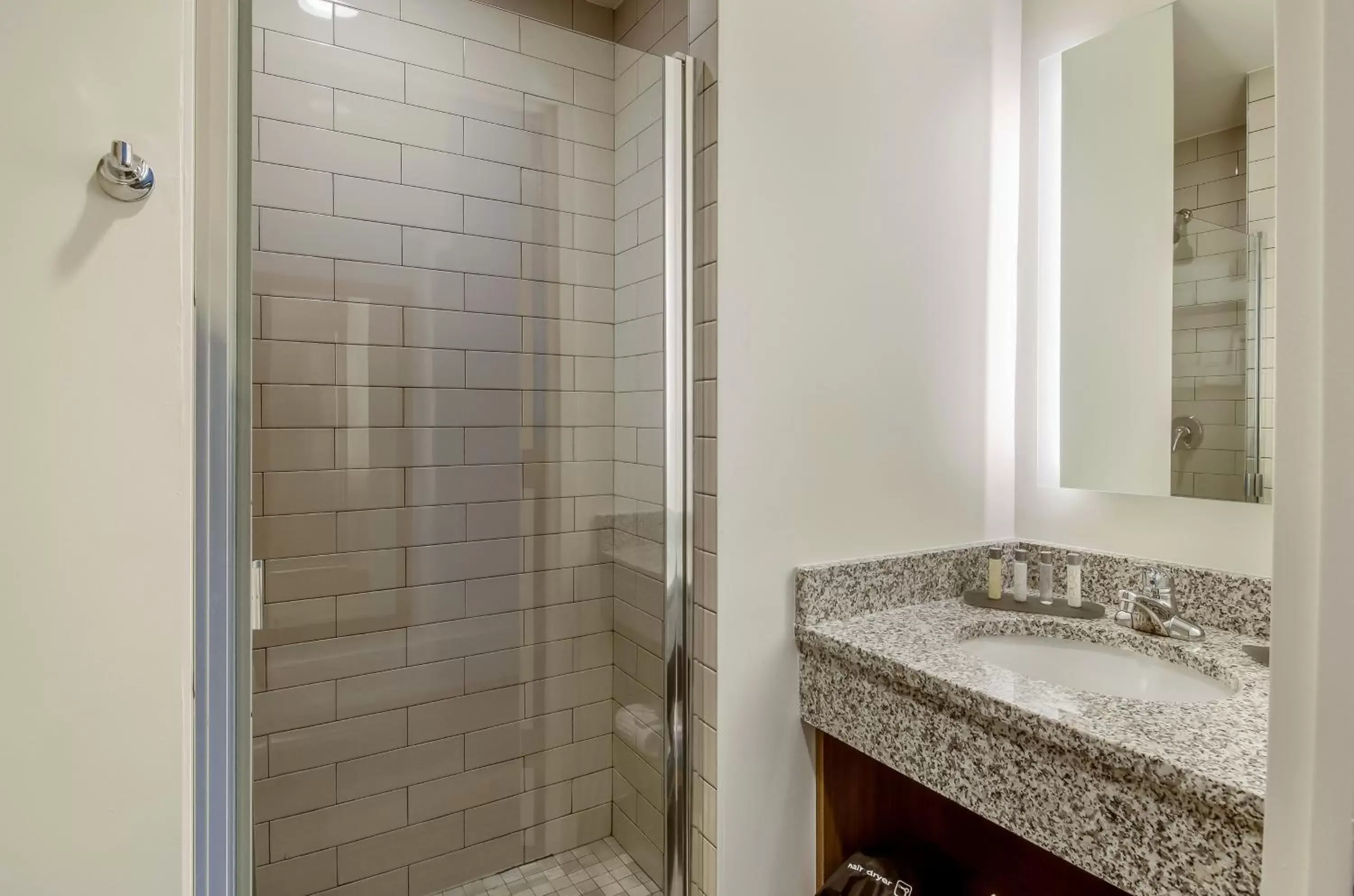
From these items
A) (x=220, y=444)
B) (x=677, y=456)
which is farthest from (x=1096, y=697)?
(x=220, y=444)

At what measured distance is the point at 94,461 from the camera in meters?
0.63

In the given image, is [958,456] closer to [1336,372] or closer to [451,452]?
[451,452]

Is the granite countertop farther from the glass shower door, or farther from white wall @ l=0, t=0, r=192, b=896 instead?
white wall @ l=0, t=0, r=192, b=896

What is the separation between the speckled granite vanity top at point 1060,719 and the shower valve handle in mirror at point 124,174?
1078mm

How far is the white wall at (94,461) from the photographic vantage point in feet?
1.95

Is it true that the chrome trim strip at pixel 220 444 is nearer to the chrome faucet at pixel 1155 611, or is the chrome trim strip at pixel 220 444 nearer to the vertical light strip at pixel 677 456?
the vertical light strip at pixel 677 456

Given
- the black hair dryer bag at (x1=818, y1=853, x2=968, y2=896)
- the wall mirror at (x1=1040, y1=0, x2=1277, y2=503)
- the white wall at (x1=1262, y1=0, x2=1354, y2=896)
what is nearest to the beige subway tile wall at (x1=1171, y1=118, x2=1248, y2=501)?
the wall mirror at (x1=1040, y1=0, x2=1277, y2=503)

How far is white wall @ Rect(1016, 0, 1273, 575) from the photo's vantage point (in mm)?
1256

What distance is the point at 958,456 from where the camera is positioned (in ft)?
4.96

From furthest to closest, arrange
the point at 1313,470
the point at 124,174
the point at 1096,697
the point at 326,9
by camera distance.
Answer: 1. the point at 326,9
2. the point at 1096,697
3. the point at 124,174
4. the point at 1313,470

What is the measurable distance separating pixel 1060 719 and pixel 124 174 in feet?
3.93

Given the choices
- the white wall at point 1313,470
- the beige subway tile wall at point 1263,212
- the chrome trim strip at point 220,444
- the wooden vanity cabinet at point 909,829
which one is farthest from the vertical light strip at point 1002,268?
the chrome trim strip at point 220,444

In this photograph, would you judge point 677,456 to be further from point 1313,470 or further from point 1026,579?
point 1313,470

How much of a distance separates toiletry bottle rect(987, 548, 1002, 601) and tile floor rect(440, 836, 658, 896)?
89 cm
